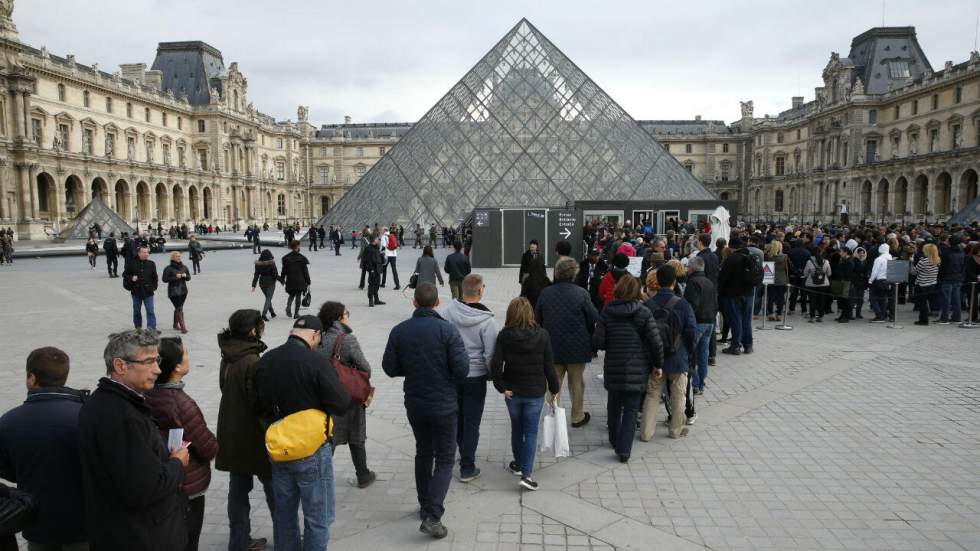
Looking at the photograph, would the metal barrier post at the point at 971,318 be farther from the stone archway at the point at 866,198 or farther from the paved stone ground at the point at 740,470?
the stone archway at the point at 866,198

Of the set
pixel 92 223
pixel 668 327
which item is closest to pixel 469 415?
pixel 668 327

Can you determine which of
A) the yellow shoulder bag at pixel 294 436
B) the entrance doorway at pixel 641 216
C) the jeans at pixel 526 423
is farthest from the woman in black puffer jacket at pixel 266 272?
the entrance doorway at pixel 641 216

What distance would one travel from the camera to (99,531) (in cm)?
227

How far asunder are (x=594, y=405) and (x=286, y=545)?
12.1 feet

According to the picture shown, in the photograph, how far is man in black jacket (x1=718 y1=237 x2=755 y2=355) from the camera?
26.6 ft

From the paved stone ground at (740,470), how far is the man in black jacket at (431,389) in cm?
25

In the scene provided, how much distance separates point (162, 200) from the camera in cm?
5319

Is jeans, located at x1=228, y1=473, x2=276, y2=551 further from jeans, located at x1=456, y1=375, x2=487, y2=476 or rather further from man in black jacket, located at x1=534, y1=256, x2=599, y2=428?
man in black jacket, located at x1=534, y1=256, x2=599, y2=428

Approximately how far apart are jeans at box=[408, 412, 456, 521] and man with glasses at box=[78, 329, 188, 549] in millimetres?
1541

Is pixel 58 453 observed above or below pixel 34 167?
below

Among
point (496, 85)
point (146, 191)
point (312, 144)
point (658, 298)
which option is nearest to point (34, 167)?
point (146, 191)

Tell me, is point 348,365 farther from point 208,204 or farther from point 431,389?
point 208,204

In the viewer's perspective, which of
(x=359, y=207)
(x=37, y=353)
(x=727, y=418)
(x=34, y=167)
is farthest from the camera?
(x=34, y=167)

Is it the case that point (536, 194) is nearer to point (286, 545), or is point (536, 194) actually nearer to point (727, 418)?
point (727, 418)
